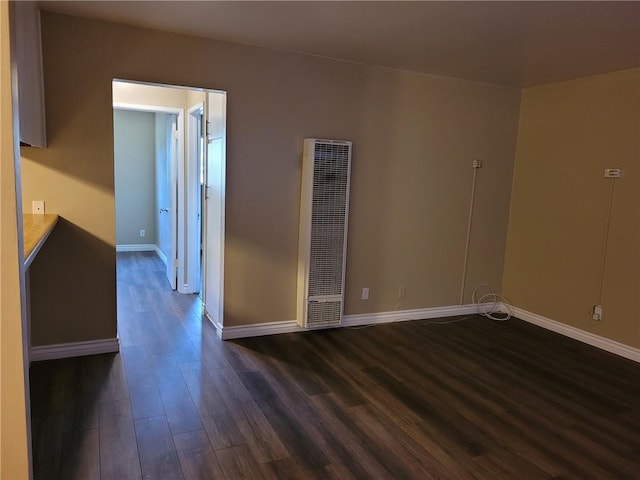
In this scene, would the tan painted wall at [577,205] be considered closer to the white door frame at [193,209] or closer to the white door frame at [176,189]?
the white door frame at [193,209]

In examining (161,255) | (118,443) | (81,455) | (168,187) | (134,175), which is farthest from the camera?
(134,175)

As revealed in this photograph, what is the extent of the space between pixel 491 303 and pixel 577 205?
53.0 inches

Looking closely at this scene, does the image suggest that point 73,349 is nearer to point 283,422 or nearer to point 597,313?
point 283,422

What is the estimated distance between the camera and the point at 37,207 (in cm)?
309

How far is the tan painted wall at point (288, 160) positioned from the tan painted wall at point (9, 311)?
169 cm

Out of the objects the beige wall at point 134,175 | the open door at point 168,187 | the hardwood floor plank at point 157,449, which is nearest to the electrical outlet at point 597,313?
the hardwood floor plank at point 157,449

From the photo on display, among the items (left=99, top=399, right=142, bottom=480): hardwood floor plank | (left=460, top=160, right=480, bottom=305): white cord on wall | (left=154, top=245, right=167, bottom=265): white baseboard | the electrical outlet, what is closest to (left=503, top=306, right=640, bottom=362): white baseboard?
the electrical outlet

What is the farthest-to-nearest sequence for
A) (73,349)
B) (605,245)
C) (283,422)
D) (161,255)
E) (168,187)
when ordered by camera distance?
(161,255) < (168,187) < (605,245) < (73,349) < (283,422)

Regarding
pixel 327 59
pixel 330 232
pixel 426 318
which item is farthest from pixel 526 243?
pixel 327 59

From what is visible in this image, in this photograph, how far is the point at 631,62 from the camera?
140 inches

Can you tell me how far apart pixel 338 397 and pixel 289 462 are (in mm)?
732

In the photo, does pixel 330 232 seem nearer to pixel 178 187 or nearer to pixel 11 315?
pixel 178 187

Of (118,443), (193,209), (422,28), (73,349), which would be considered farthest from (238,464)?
(193,209)

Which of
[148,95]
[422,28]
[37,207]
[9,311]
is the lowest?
[9,311]
